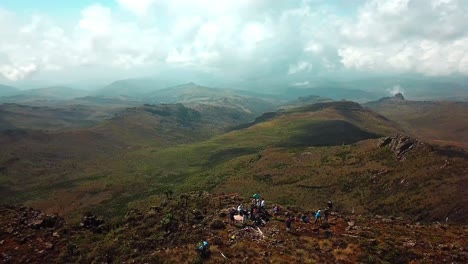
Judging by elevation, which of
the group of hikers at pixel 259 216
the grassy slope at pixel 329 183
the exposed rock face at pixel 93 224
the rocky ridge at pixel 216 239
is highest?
the group of hikers at pixel 259 216

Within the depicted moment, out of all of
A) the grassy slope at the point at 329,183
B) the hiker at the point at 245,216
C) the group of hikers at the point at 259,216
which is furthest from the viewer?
the grassy slope at the point at 329,183

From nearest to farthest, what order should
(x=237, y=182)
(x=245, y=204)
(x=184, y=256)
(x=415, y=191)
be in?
1. (x=184, y=256)
2. (x=245, y=204)
3. (x=415, y=191)
4. (x=237, y=182)

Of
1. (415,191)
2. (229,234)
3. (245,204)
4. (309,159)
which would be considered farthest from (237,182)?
(229,234)

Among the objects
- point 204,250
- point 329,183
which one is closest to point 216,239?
point 204,250

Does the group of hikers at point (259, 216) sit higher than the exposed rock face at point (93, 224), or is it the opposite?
the group of hikers at point (259, 216)

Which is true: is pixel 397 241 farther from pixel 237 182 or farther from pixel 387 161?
pixel 237 182

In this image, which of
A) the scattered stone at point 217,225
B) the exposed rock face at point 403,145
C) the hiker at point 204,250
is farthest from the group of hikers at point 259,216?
the exposed rock face at point 403,145

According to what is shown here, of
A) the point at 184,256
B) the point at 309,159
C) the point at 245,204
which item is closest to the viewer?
the point at 184,256

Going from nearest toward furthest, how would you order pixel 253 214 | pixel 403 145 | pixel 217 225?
1. pixel 217 225
2. pixel 253 214
3. pixel 403 145

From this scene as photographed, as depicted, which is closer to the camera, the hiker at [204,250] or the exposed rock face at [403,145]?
the hiker at [204,250]

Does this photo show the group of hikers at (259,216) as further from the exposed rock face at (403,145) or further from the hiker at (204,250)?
the exposed rock face at (403,145)

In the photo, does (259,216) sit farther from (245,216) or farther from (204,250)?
(204,250)
